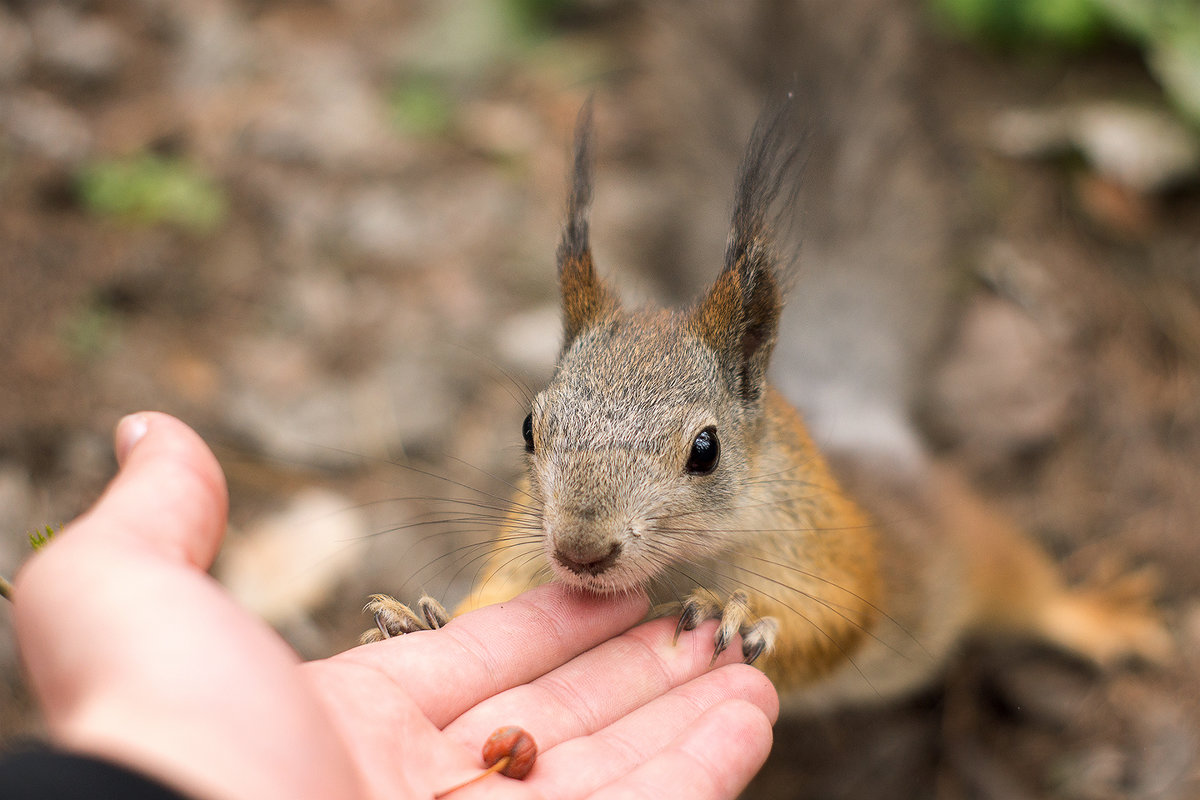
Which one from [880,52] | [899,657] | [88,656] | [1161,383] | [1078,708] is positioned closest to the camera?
[88,656]

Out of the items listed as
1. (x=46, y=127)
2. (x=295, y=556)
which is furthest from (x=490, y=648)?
(x=46, y=127)

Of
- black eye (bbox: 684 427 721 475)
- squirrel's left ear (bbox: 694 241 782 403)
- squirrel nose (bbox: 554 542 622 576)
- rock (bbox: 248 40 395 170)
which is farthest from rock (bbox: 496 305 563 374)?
squirrel nose (bbox: 554 542 622 576)

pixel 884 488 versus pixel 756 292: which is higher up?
pixel 756 292

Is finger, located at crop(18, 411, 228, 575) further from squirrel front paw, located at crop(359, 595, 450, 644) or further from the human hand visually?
squirrel front paw, located at crop(359, 595, 450, 644)

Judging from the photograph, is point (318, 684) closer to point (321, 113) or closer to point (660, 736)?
point (660, 736)

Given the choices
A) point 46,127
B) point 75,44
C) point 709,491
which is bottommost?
point 709,491

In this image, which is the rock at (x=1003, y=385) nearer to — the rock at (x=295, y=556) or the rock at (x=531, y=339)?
the rock at (x=531, y=339)

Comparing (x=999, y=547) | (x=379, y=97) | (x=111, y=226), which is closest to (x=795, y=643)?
(x=999, y=547)

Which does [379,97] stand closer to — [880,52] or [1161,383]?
[880,52]
